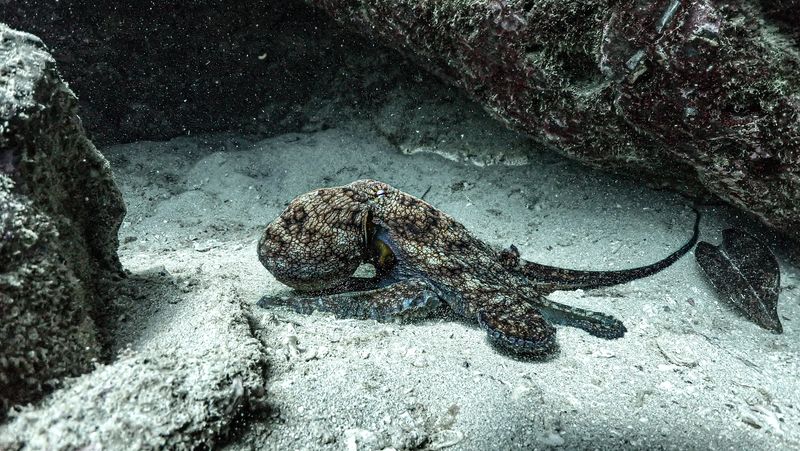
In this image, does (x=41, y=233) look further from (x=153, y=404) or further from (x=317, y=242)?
(x=317, y=242)

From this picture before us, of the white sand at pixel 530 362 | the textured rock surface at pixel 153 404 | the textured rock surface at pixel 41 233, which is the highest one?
the textured rock surface at pixel 41 233

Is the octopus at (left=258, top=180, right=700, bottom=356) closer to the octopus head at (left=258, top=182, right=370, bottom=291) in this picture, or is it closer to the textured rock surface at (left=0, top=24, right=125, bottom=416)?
the octopus head at (left=258, top=182, right=370, bottom=291)

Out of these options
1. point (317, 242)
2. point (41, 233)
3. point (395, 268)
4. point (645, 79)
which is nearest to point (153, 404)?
point (41, 233)

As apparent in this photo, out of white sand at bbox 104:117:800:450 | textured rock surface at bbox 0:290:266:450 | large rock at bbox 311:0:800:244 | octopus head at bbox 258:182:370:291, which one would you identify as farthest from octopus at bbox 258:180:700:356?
large rock at bbox 311:0:800:244

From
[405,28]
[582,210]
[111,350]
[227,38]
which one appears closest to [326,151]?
[227,38]

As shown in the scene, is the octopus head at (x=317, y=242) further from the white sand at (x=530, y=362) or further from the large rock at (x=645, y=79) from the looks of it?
the large rock at (x=645, y=79)

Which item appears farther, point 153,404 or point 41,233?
point 41,233

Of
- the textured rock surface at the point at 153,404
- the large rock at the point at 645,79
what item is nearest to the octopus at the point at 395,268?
the textured rock surface at the point at 153,404

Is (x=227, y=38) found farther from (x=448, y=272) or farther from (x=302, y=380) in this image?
(x=302, y=380)
